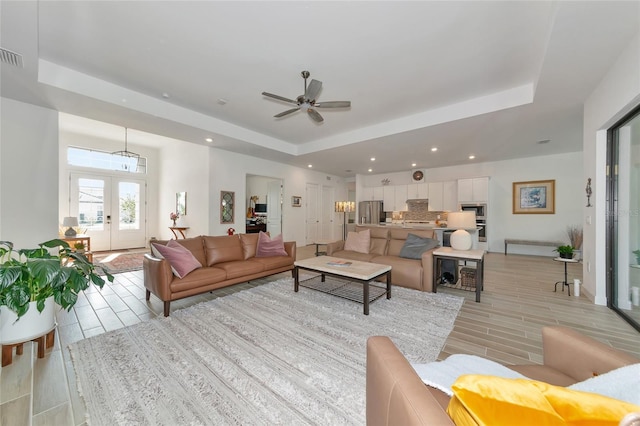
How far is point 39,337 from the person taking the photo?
2021 millimetres

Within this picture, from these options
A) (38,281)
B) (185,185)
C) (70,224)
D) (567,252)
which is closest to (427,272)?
(567,252)

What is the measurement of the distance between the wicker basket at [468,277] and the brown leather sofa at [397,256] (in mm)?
587

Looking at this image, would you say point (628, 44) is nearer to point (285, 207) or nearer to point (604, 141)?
point (604, 141)

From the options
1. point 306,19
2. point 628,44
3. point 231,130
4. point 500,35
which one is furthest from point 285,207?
point 628,44

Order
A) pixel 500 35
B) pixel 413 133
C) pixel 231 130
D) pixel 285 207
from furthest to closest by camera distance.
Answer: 1. pixel 285 207
2. pixel 231 130
3. pixel 413 133
4. pixel 500 35

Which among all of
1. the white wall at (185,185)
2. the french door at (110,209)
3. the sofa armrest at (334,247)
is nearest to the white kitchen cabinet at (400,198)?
the sofa armrest at (334,247)

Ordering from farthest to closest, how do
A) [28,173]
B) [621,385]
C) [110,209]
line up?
[110,209] < [28,173] < [621,385]

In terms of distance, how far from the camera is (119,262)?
5.68 metres

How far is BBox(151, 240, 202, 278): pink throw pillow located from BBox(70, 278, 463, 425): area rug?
0.48 m

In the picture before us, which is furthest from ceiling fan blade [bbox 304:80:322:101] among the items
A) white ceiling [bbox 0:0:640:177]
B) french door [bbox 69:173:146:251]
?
french door [bbox 69:173:146:251]

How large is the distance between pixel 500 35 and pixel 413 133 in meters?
2.20

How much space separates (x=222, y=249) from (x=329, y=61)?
308cm

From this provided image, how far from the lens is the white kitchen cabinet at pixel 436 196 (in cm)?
779

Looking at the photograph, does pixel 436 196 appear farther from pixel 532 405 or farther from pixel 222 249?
pixel 532 405
